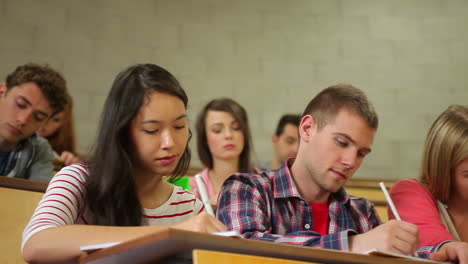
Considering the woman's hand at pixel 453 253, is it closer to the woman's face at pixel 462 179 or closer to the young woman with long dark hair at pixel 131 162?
the woman's face at pixel 462 179

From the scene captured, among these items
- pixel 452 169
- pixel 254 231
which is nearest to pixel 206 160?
pixel 452 169

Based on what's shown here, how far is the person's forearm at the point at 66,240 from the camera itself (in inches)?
35.4

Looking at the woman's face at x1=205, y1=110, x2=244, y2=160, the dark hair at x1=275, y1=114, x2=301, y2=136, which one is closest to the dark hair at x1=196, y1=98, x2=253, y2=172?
the woman's face at x1=205, y1=110, x2=244, y2=160

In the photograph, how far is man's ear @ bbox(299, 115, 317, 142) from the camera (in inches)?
55.1

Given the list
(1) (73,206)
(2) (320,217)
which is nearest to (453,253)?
(2) (320,217)

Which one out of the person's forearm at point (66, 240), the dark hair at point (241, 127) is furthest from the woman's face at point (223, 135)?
the person's forearm at point (66, 240)

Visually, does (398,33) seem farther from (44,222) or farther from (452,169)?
(44,222)

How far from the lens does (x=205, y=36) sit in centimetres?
359

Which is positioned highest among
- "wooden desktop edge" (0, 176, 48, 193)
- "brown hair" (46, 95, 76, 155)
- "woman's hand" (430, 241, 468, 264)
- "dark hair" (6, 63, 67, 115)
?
"dark hair" (6, 63, 67, 115)

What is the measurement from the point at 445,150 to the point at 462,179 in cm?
9

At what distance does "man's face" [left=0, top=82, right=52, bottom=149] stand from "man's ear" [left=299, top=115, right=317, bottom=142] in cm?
97

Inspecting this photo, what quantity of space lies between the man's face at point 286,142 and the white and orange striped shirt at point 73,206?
1.66 metres

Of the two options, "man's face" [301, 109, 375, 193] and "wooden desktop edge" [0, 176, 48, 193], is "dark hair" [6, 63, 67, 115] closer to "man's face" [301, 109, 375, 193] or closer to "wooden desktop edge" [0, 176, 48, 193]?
"wooden desktop edge" [0, 176, 48, 193]

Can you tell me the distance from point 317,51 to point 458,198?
7.14ft
